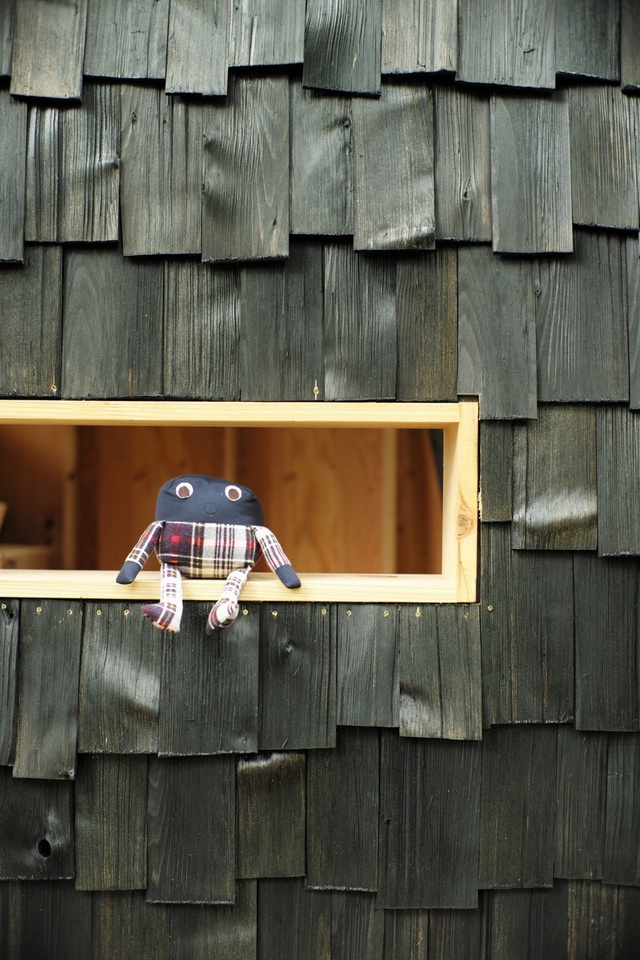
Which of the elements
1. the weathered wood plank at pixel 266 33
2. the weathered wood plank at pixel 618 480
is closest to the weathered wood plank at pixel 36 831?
Result: the weathered wood plank at pixel 618 480

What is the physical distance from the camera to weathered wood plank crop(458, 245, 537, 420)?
145 centimetres

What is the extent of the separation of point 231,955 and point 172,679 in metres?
0.59

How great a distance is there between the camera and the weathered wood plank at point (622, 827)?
1.46 metres

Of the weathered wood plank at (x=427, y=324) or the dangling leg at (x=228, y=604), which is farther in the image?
the weathered wood plank at (x=427, y=324)

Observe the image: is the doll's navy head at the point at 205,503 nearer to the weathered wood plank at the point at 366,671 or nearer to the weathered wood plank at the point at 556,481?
the weathered wood plank at the point at 366,671

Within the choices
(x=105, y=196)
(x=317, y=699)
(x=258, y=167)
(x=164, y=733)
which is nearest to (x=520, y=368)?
(x=258, y=167)

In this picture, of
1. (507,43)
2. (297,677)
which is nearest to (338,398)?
(297,677)

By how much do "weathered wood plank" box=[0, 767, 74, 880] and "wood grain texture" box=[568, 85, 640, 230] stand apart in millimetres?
1616

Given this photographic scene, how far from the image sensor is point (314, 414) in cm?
143

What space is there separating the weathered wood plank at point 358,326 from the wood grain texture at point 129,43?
1.76 feet

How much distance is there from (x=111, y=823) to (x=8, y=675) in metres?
0.37

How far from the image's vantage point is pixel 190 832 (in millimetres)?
1453

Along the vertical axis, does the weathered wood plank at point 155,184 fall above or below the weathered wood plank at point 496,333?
above

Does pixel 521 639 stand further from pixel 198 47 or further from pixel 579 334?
pixel 198 47
